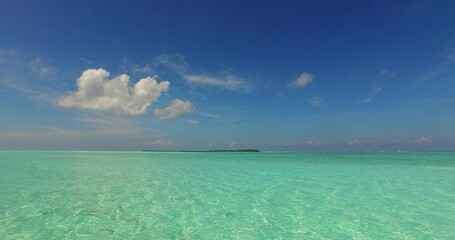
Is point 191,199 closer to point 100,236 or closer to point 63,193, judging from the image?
point 100,236

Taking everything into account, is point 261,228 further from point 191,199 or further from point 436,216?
point 436,216

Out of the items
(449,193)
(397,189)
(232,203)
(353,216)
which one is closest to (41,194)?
(232,203)

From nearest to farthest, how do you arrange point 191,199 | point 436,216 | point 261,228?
point 261,228
point 436,216
point 191,199

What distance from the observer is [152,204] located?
30.4 feet

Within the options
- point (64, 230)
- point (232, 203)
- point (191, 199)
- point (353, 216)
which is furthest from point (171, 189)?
point (353, 216)

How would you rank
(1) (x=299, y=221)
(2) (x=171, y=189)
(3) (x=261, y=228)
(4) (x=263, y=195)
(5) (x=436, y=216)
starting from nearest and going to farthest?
(3) (x=261, y=228) < (1) (x=299, y=221) < (5) (x=436, y=216) < (4) (x=263, y=195) < (2) (x=171, y=189)

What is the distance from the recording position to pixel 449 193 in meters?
11.7

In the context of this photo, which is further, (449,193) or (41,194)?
(449,193)

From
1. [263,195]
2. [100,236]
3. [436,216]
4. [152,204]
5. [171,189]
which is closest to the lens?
[100,236]

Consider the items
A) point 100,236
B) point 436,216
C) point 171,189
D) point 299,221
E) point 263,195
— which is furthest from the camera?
point 171,189

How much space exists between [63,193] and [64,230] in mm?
5398

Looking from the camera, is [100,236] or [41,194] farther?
[41,194]

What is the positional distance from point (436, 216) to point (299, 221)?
13.4 feet

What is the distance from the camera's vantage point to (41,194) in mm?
10812
